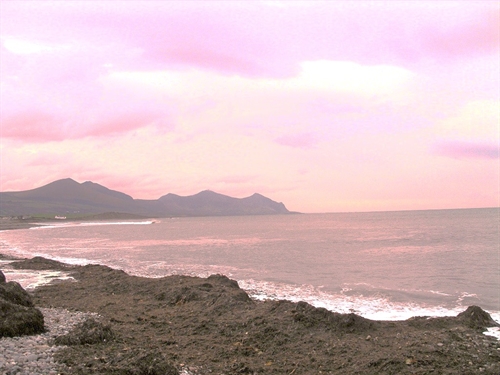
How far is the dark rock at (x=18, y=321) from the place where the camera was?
12.4 metres

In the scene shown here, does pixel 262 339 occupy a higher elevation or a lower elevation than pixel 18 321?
lower

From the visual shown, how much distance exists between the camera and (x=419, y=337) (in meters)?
14.3

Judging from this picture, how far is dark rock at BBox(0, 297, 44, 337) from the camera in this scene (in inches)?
489

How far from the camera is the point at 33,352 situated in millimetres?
11055

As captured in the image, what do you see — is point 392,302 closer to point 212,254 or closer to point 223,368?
point 223,368

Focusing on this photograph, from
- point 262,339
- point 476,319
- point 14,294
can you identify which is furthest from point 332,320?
point 14,294

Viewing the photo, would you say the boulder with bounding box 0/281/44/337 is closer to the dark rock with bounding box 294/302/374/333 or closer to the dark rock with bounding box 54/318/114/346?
the dark rock with bounding box 54/318/114/346

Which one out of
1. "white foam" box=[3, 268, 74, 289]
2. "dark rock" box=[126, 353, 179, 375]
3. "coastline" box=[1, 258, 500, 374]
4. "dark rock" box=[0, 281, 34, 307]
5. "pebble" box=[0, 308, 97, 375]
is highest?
"dark rock" box=[0, 281, 34, 307]

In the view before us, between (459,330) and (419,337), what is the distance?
1.89m

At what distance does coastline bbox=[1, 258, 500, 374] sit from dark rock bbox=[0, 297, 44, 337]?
224cm

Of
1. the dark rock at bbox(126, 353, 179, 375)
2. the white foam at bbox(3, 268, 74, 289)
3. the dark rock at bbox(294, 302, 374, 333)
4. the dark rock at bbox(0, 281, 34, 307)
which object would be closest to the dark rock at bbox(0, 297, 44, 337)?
the dark rock at bbox(0, 281, 34, 307)

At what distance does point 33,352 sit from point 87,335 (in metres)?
1.86

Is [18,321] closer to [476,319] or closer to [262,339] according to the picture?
[262,339]

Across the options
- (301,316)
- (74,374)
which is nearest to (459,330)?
(301,316)
